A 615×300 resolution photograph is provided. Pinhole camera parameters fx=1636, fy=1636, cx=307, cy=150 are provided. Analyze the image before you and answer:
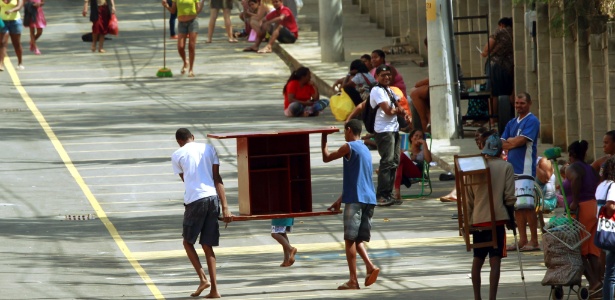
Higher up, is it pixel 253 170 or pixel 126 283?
pixel 253 170

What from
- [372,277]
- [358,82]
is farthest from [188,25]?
[372,277]

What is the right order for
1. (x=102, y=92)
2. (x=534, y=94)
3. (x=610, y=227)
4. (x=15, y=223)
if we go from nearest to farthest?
(x=610, y=227) < (x=15, y=223) < (x=534, y=94) < (x=102, y=92)

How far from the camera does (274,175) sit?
55.3ft

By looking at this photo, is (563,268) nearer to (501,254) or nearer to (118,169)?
(501,254)

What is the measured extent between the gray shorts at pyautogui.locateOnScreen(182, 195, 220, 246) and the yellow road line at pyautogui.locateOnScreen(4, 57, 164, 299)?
2.30 ft

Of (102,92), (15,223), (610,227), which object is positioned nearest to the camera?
(610,227)

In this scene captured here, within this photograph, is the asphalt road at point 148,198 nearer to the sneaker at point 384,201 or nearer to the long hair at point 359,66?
the sneaker at point 384,201

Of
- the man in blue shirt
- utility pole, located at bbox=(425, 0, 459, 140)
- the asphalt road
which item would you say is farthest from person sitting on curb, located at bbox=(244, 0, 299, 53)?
the man in blue shirt

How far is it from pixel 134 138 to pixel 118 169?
2.52m

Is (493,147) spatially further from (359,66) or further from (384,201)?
(359,66)

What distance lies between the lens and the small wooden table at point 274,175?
16547 mm

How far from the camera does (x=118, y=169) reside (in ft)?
80.2

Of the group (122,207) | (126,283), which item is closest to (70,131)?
(122,207)

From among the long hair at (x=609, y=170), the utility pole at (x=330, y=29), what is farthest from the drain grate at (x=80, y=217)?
the utility pole at (x=330, y=29)
